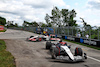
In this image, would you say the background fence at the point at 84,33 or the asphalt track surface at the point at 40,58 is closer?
the asphalt track surface at the point at 40,58

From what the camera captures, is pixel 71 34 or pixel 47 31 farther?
pixel 47 31

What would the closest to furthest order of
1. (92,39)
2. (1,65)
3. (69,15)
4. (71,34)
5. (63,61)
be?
(1,65)
(63,61)
(92,39)
(71,34)
(69,15)

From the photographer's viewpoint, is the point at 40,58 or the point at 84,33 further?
the point at 84,33

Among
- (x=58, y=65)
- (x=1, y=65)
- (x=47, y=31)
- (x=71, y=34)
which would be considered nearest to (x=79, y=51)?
(x=58, y=65)

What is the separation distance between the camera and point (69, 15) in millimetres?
48281

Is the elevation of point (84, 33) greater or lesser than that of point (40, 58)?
greater

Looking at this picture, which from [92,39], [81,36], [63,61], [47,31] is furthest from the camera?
[47,31]

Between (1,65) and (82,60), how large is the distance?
17.4ft

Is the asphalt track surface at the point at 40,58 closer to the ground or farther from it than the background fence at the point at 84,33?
closer to the ground

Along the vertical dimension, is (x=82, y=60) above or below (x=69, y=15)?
below

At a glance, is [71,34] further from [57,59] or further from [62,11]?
[62,11]

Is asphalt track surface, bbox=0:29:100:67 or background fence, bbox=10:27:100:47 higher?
background fence, bbox=10:27:100:47

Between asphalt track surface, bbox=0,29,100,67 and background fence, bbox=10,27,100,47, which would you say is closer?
asphalt track surface, bbox=0,29,100,67

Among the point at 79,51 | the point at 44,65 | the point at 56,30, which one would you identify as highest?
the point at 56,30
